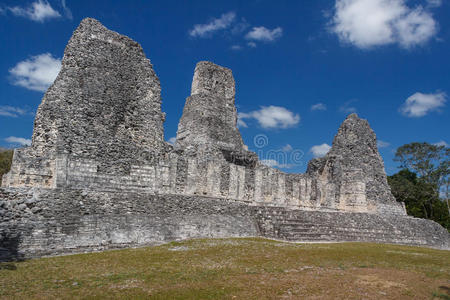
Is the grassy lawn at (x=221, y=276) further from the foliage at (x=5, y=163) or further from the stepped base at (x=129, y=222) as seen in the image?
the foliage at (x=5, y=163)

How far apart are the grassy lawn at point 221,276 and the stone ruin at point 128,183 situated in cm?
119

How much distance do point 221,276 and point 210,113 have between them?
1781cm

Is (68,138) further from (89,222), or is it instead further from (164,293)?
(164,293)

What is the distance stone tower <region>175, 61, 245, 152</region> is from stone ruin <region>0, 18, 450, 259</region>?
160 mm

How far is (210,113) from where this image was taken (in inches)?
1013

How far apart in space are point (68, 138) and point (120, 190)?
8.80ft

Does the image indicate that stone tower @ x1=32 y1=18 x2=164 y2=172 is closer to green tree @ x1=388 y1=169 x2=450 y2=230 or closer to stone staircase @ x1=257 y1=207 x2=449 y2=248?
stone staircase @ x1=257 y1=207 x2=449 y2=248

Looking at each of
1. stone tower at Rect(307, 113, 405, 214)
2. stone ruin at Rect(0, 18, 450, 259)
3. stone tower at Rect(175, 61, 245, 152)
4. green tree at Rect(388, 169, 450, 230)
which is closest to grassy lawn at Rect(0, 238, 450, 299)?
stone ruin at Rect(0, 18, 450, 259)

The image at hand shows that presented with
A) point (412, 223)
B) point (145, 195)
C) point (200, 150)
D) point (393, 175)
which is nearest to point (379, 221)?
point (412, 223)

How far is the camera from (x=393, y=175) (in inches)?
1781

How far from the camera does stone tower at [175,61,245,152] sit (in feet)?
82.8

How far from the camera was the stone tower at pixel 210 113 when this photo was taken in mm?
25250

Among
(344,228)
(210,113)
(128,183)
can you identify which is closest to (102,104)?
(128,183)

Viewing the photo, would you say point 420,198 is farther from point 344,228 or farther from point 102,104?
point 102,104
